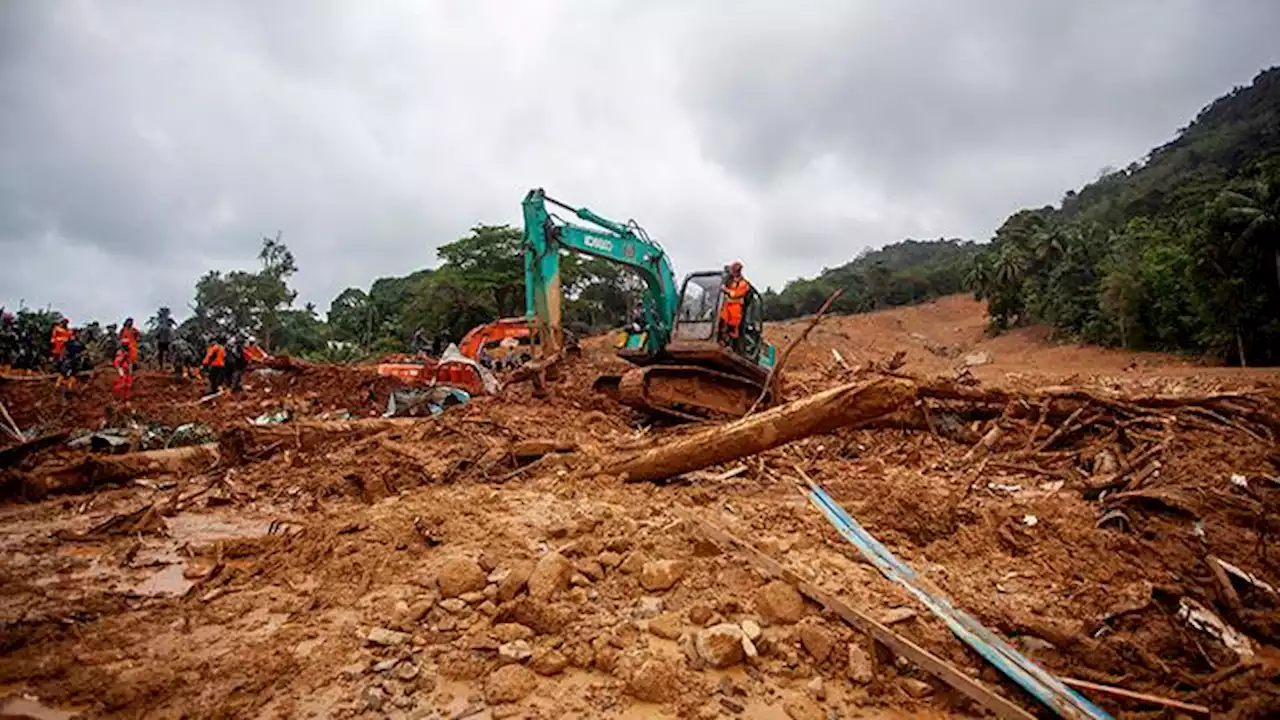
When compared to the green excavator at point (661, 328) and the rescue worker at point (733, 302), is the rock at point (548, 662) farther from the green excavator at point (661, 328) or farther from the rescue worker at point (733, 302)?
the rescue worker at point (733, 302)

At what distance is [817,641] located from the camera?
2.67 metres

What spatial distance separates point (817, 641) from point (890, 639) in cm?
30

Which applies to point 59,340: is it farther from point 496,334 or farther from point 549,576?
point 549,576

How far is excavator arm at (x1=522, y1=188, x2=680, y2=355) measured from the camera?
9328 mm

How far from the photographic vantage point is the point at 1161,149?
246ft

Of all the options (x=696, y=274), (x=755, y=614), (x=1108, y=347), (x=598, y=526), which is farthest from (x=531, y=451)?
(x=1108, y=347)

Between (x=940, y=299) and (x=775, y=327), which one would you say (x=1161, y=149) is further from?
(x=775, y=327)

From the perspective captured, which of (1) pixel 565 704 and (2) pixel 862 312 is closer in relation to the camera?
(1) pixel 565 704

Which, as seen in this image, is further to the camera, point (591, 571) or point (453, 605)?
point (591, 571)

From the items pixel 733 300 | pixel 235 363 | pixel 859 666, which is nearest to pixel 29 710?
pixel 859 666

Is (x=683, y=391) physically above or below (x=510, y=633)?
above

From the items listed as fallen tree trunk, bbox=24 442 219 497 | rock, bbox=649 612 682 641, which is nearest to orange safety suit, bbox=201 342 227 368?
fallen tree trunk, bbox=24 442 219 497

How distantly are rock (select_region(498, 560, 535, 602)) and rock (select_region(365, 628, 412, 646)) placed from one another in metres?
0.46

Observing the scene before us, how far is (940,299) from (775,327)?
28.4 metres
